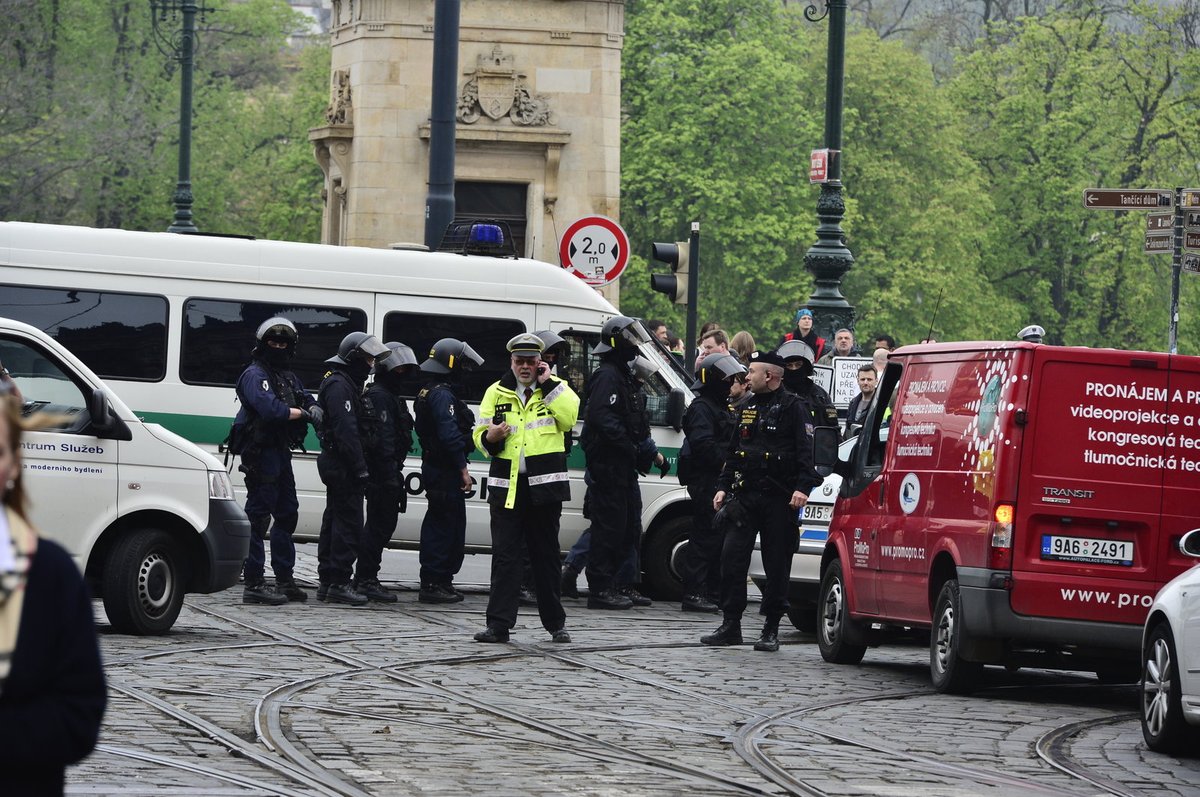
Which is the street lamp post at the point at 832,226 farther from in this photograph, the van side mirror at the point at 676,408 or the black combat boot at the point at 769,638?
the black combat boot at the point at 769,638

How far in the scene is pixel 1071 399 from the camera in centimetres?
1138

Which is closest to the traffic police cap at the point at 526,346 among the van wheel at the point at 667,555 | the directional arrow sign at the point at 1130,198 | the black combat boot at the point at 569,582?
the black combat boot at the point at 569,582

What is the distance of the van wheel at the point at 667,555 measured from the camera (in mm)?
17281

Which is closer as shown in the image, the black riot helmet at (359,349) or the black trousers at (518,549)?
the black trousers at (518,549)

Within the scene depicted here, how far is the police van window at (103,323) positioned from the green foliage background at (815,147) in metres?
35.2

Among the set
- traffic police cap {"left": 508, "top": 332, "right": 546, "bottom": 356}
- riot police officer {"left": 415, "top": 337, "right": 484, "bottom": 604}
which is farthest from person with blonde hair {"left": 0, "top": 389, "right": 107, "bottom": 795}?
riot police officer {"left": 415, "top": 337, "right": 484, "bottom": 604}

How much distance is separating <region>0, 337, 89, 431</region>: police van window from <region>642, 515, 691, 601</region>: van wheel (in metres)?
5.75

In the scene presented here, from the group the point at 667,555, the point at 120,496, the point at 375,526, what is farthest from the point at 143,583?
the point at 667,555

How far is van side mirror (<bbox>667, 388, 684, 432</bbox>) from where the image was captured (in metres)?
16.8

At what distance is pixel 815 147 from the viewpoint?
55.1m

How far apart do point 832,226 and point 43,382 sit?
1158cm

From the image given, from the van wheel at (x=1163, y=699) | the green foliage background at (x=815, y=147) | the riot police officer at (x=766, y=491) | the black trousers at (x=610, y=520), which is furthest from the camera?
the green foliage background at (x=815, y=147)

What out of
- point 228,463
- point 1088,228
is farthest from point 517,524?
point 1088,228

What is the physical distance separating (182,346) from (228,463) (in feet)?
3.07
